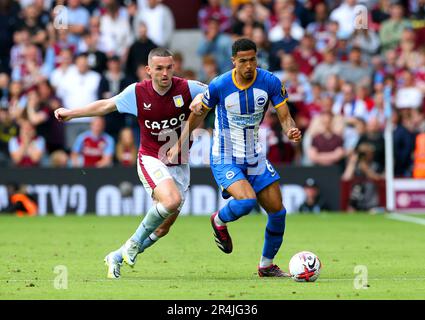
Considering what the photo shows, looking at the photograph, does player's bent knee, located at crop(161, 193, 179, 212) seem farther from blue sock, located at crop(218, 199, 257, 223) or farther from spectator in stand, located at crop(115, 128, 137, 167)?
spectator in stand, located at crop(115, 128, 137, 167)

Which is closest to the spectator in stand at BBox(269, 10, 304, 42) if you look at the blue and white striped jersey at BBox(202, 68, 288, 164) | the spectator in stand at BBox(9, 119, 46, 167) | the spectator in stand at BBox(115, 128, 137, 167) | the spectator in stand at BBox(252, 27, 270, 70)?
the spectator in stand at BBox(252, 27, 270, 70)

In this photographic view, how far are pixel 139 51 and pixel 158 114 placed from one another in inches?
430

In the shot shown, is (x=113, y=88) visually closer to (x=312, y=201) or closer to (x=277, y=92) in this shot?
(x=312, y=201)

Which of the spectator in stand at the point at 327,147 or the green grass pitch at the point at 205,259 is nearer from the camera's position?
the green grass pitch at the point at 205,259

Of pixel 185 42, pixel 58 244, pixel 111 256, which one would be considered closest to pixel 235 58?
pixel 111 256

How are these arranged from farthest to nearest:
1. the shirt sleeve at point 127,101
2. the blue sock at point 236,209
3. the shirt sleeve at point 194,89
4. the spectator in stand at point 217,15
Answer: the spectator in stand at point 217,15 → the shirt sleeve at point 194,89 → the shirt sleeve at point 127,101 → the blue sock at point 236,209

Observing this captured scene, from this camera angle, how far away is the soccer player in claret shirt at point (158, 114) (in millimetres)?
11547

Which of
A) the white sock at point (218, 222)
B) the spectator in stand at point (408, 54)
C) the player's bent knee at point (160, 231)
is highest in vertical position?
the spectator in stand at point (408, 54)

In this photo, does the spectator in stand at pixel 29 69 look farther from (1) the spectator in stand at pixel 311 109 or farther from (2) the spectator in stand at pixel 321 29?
(2) the spectator in stand at pixel 321 29

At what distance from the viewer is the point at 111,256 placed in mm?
11289

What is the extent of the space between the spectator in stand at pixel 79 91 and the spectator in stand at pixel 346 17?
5.51m

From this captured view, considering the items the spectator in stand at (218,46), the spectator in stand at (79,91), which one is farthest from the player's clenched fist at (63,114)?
the spectator in stand at (218,46)

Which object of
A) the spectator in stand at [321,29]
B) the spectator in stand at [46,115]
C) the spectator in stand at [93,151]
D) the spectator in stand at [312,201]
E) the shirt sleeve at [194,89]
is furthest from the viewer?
the spectator in stand at [321,29]

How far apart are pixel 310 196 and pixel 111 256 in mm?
10335
